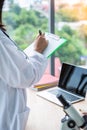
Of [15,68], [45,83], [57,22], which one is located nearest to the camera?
[15,68]

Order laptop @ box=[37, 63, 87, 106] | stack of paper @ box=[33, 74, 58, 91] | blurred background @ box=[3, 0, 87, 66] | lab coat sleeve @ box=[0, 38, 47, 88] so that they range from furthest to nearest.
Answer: blurred background @ box=[3, 0, 87, 66] < stack of paper @ box=[33, 74, 58, 91] < laptop @ box=[37, 63, 87, 106] < lab coat sleeve @ box=[0, 38, 47, 88]

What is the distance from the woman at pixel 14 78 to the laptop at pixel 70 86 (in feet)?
1.42

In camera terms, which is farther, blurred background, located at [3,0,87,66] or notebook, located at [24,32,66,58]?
blurred background, located at [3,0,87,66]

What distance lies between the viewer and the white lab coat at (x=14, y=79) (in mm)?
909

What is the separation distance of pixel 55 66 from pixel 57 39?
1.10 meters

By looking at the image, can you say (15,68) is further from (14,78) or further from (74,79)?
(74,79)

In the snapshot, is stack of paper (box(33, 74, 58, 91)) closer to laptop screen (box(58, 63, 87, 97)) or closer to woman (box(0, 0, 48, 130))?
laptop screen (box(58, 63, 87, 97))

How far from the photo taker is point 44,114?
127 cm

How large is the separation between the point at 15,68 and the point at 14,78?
4 cm

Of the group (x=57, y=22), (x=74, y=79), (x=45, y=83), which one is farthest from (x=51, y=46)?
(x=57, y=22)

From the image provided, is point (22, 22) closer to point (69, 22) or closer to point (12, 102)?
point (69, 22)

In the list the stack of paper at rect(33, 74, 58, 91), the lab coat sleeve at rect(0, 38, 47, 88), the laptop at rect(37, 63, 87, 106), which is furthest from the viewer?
the stack of paper at rect(33, 74, 58, 91)

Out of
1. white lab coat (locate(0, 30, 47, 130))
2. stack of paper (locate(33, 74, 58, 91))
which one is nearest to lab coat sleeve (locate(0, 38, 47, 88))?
white lab coat (locate(0, 30, 47, 130))

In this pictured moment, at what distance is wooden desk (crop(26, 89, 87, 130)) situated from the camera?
1.15m
